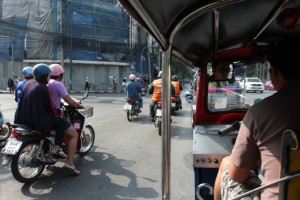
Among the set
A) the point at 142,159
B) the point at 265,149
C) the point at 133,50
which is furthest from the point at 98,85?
the point at 265,149

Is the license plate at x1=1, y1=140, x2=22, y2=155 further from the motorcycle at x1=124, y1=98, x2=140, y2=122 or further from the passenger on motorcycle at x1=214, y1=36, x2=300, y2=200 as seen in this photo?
the motorcycle at x1=124, y1=98, x2=140, y2=122

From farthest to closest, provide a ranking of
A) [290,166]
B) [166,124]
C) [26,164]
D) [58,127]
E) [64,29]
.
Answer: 1. [64,29]
2. [58,127]
3. [26,164]
4. [166,124]
5. [290,166]

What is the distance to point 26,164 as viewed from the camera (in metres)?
4.23

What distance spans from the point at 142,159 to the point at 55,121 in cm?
173

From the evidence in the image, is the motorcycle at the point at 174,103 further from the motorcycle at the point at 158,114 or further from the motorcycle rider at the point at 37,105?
the motorcycle rider at the point at 37,105

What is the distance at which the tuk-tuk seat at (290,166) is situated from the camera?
1355 millimetres

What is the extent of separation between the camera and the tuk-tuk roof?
171 centimetres

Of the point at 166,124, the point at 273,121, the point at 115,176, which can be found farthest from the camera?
the point at 115,176

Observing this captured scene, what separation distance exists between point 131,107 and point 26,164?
6.13m

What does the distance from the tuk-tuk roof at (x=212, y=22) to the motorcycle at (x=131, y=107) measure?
22.1 feet

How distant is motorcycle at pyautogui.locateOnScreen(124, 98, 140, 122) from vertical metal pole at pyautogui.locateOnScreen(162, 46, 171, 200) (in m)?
8.10

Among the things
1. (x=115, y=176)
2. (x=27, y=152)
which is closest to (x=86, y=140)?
(x=115, y=176)

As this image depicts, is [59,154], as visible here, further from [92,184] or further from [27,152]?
[92,184]

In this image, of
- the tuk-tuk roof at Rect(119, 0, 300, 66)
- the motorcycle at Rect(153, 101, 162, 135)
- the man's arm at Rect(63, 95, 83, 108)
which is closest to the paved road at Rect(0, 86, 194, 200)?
the motorcycle at Rect(153, 101, 162, 135)
